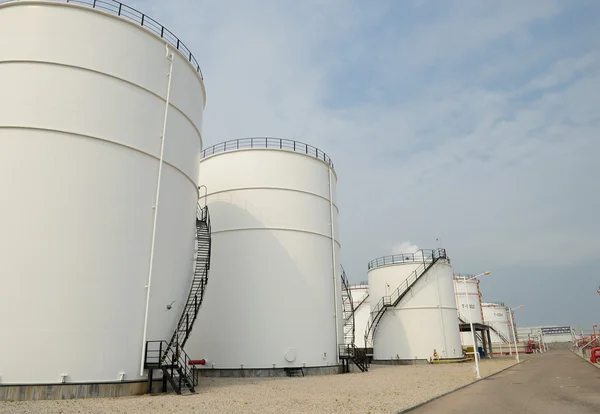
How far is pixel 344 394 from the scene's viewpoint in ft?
47.4

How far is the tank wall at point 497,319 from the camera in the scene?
76.4m

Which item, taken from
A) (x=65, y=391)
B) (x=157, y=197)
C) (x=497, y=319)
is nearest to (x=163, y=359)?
(x=65, y=391)

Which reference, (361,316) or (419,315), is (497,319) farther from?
(419,315)

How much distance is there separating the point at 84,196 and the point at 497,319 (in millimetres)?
78865

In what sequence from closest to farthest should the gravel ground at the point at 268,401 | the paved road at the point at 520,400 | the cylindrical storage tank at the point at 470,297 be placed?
the gravel ground at the point at 268,401 < the paved road at the point at 520,400 < the cylindrical storage tank at the point at 470,297

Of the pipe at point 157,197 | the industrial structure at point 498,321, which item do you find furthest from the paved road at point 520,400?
the industrial structure at point 498,321

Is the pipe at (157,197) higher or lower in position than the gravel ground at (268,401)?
higher

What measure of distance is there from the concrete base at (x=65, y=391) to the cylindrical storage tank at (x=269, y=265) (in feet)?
30.4

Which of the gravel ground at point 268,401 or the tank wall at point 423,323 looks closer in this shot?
the gravel ground at point 268,401

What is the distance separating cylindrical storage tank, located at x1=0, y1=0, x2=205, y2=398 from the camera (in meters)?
12.0

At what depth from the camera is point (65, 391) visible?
466 inches

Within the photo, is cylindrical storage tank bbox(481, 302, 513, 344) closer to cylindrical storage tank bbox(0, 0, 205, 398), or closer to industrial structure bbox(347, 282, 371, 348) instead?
industrial structure bbox(347, 282, 371, 348)

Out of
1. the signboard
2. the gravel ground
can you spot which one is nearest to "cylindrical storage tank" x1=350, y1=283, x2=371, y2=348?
the gravel ground

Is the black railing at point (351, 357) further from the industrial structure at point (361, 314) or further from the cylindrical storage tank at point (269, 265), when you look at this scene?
the industrial structure at point (361, 314)
